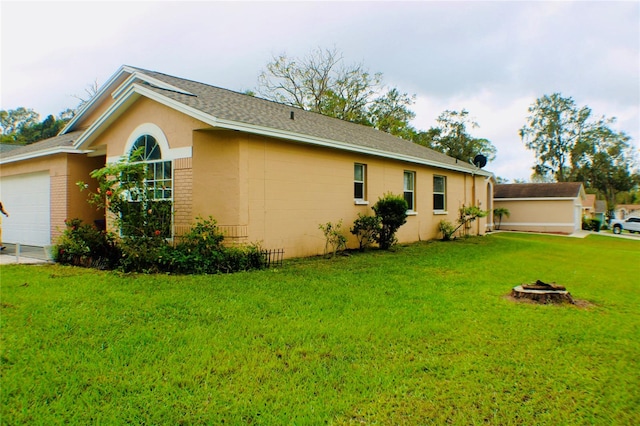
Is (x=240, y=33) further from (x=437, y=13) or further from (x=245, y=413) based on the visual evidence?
(x=245, y=413)

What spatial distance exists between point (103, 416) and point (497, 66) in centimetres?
1770

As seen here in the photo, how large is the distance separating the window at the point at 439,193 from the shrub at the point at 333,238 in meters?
6.91

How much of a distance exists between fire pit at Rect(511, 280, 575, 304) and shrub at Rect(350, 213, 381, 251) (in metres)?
5.84

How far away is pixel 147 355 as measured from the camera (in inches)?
143

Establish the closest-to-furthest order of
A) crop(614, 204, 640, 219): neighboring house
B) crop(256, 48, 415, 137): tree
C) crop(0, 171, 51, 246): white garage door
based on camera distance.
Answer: crop(0, 171, 51, 246): white garage door
crop(256, 48, 415, 137): tree
crop(614, 204, 640, 219): neighboring house

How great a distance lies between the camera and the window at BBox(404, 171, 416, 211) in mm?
14734

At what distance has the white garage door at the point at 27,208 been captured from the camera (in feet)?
41.3

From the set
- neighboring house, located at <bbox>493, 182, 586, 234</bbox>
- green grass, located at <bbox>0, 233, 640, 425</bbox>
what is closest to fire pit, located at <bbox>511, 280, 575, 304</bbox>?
green grass, located at <bbox>0, 233, 640, 425</bbox>

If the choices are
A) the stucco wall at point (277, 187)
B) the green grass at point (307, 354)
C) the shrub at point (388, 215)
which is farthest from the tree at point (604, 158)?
the green grass at point (307, 354)

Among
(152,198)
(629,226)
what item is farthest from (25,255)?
(629,226)

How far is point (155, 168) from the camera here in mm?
9617

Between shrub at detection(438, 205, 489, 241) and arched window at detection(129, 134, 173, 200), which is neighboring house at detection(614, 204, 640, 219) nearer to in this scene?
shrub at detection(438, 205, 489, 241)

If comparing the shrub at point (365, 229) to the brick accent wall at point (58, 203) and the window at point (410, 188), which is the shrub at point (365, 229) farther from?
the brick accent wall at point (58, 203)

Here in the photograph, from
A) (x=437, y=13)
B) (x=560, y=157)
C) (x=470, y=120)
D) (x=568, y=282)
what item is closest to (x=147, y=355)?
(x=568, y=282)
